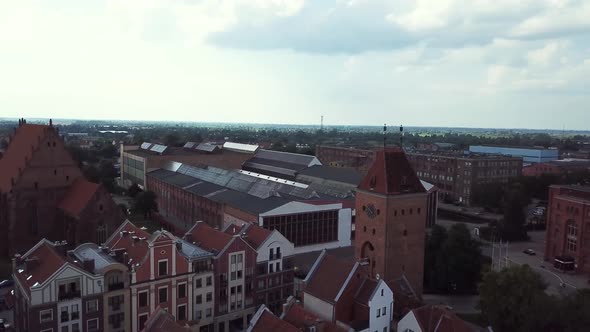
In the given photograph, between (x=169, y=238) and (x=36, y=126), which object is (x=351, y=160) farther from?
(x=169, y=238)

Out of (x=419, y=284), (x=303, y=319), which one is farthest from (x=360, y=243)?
(x=303, y=319)

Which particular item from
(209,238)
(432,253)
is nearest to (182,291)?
(209,238)

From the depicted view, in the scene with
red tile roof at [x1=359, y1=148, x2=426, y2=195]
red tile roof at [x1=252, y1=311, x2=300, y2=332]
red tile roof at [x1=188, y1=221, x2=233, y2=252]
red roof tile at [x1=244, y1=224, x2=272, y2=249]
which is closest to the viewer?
red tile roof at [x1=252, y1=311, x2=300, y2=332]

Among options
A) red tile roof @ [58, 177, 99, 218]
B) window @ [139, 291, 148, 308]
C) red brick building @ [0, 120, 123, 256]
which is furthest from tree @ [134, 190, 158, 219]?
window @ [139, 291, 148, 308]

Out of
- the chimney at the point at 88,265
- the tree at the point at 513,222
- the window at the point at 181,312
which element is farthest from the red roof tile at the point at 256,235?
the tree at the point at 513,222

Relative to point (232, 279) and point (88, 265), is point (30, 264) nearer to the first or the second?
point (88, 265)

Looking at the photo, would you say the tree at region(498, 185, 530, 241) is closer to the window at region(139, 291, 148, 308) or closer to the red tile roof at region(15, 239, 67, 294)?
the window at region(139, 291, 148, 308)
